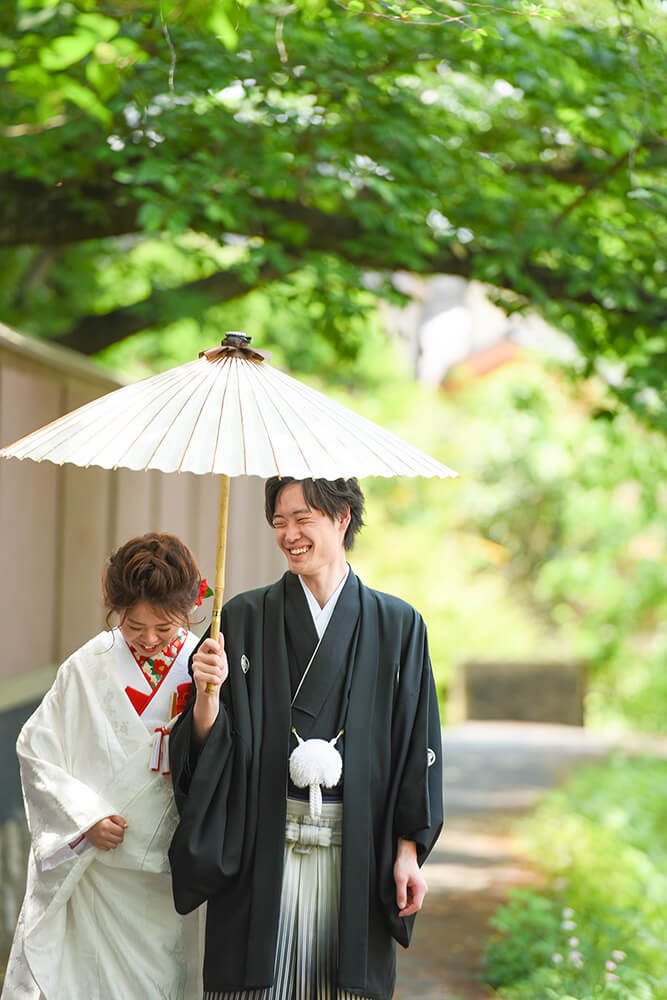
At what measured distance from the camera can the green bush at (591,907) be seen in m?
4.11

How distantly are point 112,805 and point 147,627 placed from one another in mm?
432

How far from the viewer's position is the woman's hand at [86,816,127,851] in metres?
2.53

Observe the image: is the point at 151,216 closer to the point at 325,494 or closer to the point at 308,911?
the point at 325,494

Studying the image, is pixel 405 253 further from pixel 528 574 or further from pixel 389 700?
pixel 528 574

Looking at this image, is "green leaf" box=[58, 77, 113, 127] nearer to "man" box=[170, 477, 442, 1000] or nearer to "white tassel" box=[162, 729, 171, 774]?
"man" box=[170, 477, 442, 1000]

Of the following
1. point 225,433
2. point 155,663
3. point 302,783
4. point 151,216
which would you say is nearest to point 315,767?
point 302,783

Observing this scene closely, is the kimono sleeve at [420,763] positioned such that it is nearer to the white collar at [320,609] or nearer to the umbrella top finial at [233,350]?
the white collar at [320,609]

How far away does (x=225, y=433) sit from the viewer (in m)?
2.30

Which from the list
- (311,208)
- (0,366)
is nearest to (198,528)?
(311,208)

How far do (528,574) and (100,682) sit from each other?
49.4 feet

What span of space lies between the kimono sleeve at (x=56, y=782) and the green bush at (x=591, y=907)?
2111 mm

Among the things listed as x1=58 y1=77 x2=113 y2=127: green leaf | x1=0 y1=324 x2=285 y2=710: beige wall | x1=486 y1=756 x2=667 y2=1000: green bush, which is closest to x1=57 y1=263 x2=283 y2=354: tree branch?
x1=0 y1=324 x2=285 y2=710: beige wall

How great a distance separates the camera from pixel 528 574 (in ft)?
56.6

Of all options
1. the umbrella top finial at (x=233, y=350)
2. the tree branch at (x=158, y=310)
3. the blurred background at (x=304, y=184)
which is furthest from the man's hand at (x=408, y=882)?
the tree branch at (x=158, y=310)
